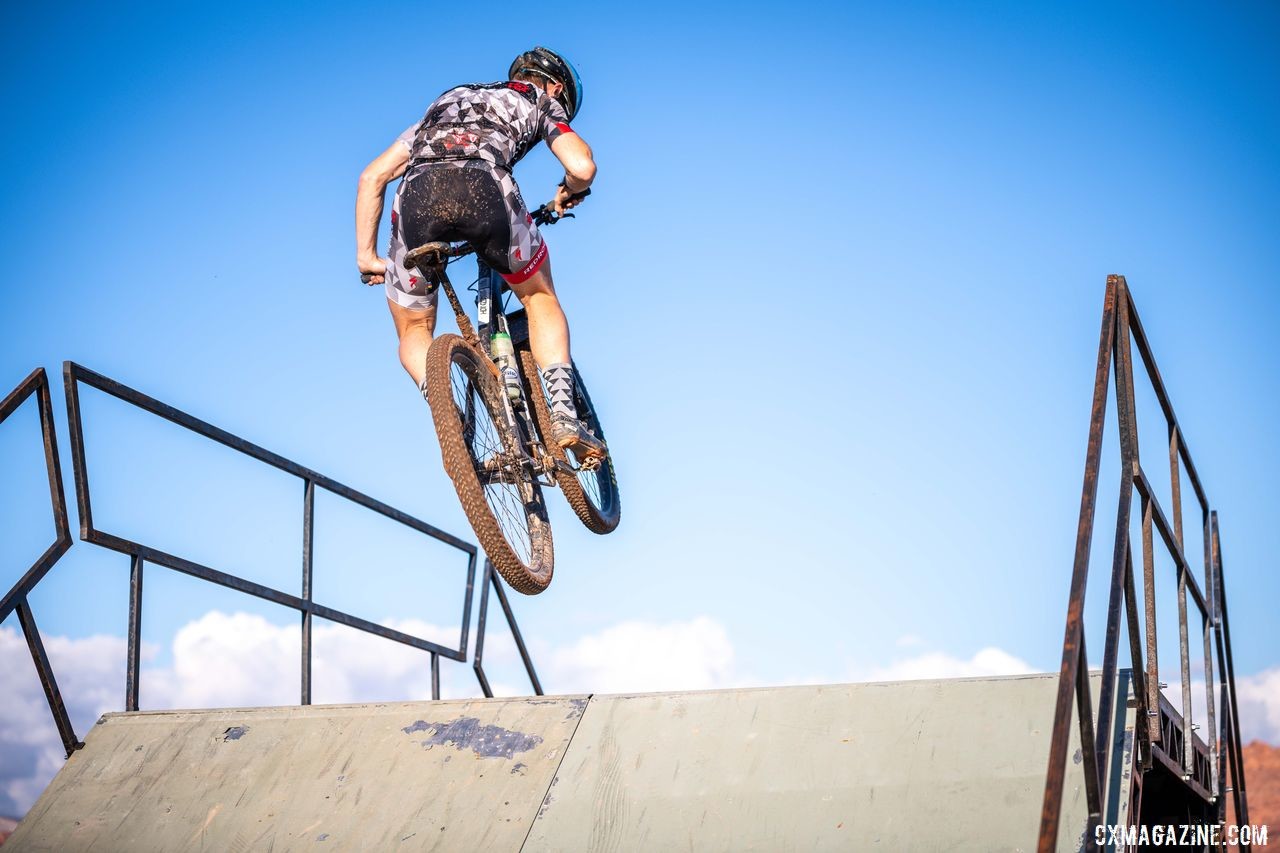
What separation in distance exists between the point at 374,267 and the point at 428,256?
1.58 ft

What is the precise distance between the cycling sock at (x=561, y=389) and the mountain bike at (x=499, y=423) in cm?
10

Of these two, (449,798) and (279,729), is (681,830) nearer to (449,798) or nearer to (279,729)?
(449,798)

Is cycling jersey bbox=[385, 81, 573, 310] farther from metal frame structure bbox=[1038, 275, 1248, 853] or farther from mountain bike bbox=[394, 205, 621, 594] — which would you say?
metal frame structure bbox=[1038, 275, 1248, 853]

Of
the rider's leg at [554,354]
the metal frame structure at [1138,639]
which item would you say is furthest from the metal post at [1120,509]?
the rider's leg at [554,354]

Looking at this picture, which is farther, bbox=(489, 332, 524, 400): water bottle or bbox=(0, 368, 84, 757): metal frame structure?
bbox=(489, 332, 524, 400): water bottle

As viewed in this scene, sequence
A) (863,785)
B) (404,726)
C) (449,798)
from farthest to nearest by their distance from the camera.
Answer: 1. (404,726)
2. (449,798)
3. (863,785)

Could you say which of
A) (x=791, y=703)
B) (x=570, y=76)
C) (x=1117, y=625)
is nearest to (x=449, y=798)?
(x=791, y=703)

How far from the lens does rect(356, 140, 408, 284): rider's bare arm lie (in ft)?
14.9

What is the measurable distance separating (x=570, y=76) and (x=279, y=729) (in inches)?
104

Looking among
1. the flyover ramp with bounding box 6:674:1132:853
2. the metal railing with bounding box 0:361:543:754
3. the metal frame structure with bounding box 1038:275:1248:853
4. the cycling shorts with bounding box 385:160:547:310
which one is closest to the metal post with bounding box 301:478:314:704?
the metal railing with bounding box 0:361:543:754

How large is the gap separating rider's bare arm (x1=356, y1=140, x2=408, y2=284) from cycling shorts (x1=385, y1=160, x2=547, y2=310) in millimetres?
148

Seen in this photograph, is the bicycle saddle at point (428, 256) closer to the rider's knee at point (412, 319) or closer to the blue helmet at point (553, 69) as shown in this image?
the rider's knee at point (412, 319)

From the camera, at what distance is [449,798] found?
3648mm

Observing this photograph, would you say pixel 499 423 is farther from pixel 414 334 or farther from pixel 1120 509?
pixel 1120 509
